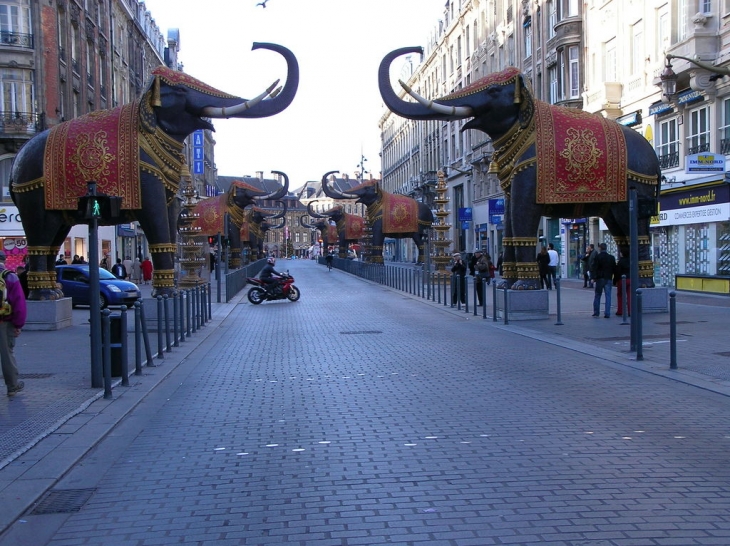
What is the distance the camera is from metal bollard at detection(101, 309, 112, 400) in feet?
30.7

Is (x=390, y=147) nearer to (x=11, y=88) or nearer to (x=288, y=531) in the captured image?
(x=11, y=88)

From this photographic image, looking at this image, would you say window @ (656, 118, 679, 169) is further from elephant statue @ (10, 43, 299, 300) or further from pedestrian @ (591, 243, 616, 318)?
elephant statue @ (10, 43, 299, 300)

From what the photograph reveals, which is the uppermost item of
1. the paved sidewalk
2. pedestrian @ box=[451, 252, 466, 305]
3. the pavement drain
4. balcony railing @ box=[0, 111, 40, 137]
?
balcony railing @ box=[0, 111, 40, 137]

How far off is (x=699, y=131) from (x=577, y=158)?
10528 millimetres

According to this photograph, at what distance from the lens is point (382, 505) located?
17.7 ft

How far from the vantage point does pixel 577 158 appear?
56.3ft

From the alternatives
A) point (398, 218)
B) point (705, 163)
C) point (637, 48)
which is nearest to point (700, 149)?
point (705, 163)

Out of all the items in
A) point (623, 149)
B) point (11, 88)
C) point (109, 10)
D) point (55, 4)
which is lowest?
point (623, 149)

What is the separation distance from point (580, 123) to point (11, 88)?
24.7 metres

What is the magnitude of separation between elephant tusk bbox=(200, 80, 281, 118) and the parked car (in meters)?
8.84

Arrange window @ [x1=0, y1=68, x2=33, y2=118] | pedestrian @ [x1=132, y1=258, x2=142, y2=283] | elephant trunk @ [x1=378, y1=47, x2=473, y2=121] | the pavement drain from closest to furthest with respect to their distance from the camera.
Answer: the pavement drain < elephant trunk @ [x1=378, y1=47, x2=473, y2=121] < window @ [x1=0, y1=68, x2=33, y2=118] < pedestrian @ [x1=132, y1=258, x2=142, y2=283]

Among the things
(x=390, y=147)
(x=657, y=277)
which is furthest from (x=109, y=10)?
(x=390, y=147)

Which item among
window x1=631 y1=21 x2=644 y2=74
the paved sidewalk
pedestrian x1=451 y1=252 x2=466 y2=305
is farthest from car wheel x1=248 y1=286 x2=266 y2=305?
window x1=631 y1=21 x2=644 y2=74

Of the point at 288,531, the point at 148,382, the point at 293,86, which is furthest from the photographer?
the point at 293,86
